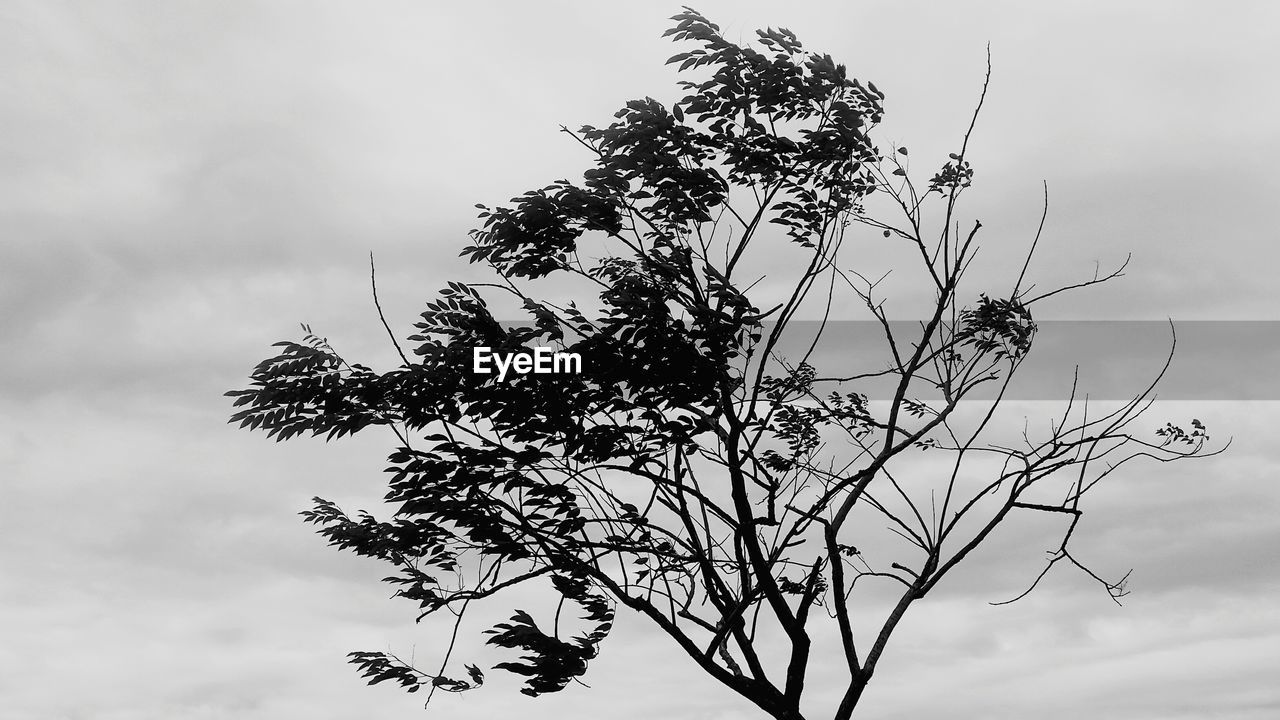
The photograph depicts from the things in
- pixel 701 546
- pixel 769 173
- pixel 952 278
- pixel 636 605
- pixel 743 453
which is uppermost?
pixel 769 173

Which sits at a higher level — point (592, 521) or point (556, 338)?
point (556, 338)

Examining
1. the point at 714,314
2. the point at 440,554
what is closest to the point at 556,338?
the point at 714,314

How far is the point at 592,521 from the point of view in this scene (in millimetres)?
7773

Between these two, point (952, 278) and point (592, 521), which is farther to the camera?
point (952, 278)

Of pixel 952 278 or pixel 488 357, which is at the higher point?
pixel 952 278

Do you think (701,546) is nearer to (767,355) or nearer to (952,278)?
(767,355)

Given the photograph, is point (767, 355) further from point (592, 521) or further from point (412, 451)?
point (412, 451)

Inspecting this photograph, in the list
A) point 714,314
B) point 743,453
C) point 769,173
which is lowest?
point 743,453

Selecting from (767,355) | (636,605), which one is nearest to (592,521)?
(636,605)

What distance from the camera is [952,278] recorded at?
29.3 feet

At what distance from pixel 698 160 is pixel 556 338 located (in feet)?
6.44

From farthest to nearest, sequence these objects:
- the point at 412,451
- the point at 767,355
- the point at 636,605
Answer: the point at 767,355, the point at 636,605, the point at 412,451

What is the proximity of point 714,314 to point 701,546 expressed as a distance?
2000 mm

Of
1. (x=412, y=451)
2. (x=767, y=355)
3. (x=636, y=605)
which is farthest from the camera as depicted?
(x=767, y=355)
